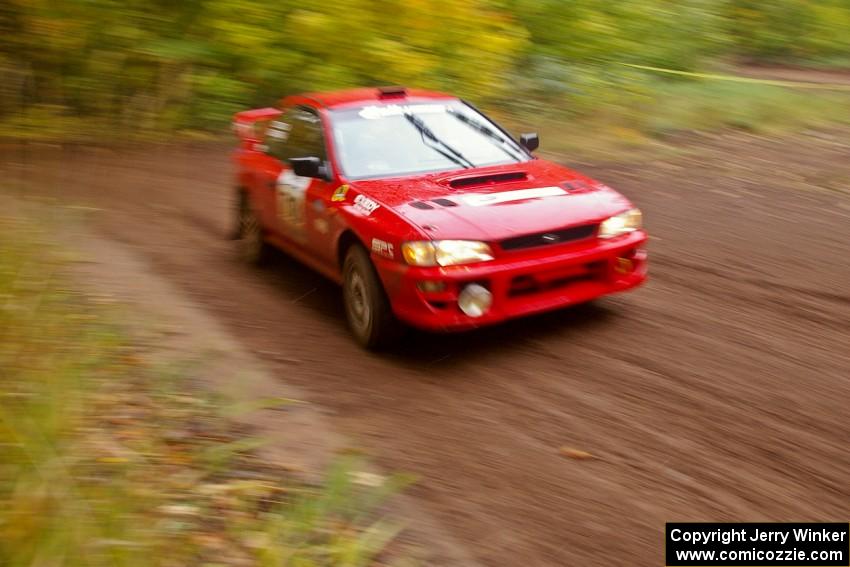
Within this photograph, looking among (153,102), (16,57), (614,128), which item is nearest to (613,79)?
(614,128)

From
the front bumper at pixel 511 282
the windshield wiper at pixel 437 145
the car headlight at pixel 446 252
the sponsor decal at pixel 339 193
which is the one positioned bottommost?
the front bumper at pixel 511 282

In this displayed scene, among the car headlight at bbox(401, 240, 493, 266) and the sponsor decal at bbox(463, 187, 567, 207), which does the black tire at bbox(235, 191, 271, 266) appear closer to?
the sponsor decal at bbox(463, 187, 567, 207)

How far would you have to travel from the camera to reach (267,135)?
27.6 ft

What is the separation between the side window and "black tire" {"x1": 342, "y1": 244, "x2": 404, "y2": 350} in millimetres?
1024

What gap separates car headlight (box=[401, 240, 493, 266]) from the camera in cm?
588

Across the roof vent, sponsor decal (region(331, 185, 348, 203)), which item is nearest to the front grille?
sponsor decal (region(331, 185, 348, 203))

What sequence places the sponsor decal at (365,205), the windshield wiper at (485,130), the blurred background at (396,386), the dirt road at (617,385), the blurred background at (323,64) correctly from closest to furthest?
the blurred background at (396,386) → the dirt road at (617,385) → the sponsor decal at (365,205) → the windshield wiper at (485,130) → the blurred background at (323,64)

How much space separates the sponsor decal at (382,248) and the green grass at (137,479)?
1438mm

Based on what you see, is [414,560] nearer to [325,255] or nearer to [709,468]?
[709,468]

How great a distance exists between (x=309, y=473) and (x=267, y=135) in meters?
4.42

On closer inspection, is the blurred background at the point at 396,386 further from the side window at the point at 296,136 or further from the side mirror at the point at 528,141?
the side mirror at the point at 528,141

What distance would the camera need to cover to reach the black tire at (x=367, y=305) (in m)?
6.29

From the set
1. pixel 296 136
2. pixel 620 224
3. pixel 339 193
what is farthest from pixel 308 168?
pixel 620 224

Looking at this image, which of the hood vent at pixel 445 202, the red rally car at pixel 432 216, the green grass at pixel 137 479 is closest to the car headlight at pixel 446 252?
the red rally car at pixel 432 216
